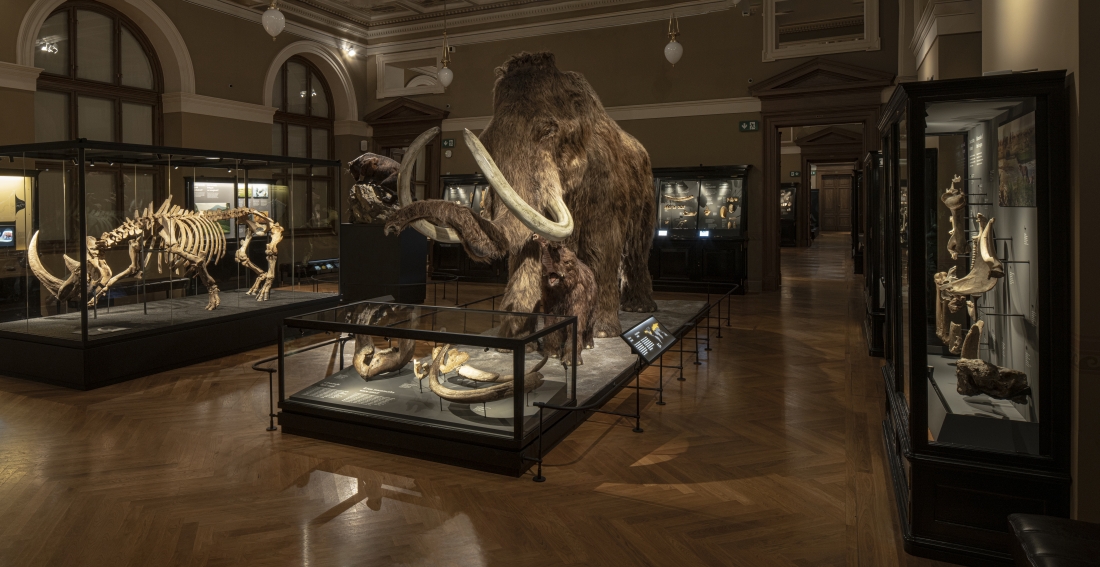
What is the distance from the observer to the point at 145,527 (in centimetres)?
323

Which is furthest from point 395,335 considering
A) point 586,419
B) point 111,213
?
point 111,213

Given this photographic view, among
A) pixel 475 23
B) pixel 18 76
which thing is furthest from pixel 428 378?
pixel 475 23

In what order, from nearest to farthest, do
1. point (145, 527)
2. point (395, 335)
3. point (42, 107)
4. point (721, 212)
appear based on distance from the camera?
point (145, 527), point (395, 335), point (42, 107), point (721, 212)

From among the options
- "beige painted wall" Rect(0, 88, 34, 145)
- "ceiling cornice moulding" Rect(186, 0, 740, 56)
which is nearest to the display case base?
"beige painted wall" Rect(0, 88, 34, 145)

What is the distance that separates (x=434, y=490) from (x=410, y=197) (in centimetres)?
192

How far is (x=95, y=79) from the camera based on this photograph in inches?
429

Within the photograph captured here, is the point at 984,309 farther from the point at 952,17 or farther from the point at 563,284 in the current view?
the point at 952,17

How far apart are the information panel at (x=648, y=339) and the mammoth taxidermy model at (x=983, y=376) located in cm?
188

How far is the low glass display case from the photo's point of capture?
12.9 ft

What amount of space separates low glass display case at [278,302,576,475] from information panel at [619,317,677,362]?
0.41 meters

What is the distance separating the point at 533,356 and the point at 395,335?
79cm

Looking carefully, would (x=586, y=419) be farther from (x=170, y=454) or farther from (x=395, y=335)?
(x=170, y=454)

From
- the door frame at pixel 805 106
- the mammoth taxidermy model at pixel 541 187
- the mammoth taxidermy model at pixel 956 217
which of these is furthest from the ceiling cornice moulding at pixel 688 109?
the mammoth taxidermy model at pixel 956 217

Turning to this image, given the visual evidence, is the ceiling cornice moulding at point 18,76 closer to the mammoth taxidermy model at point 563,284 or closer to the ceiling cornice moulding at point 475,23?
the ceiling cornice moulding at point 475,23
